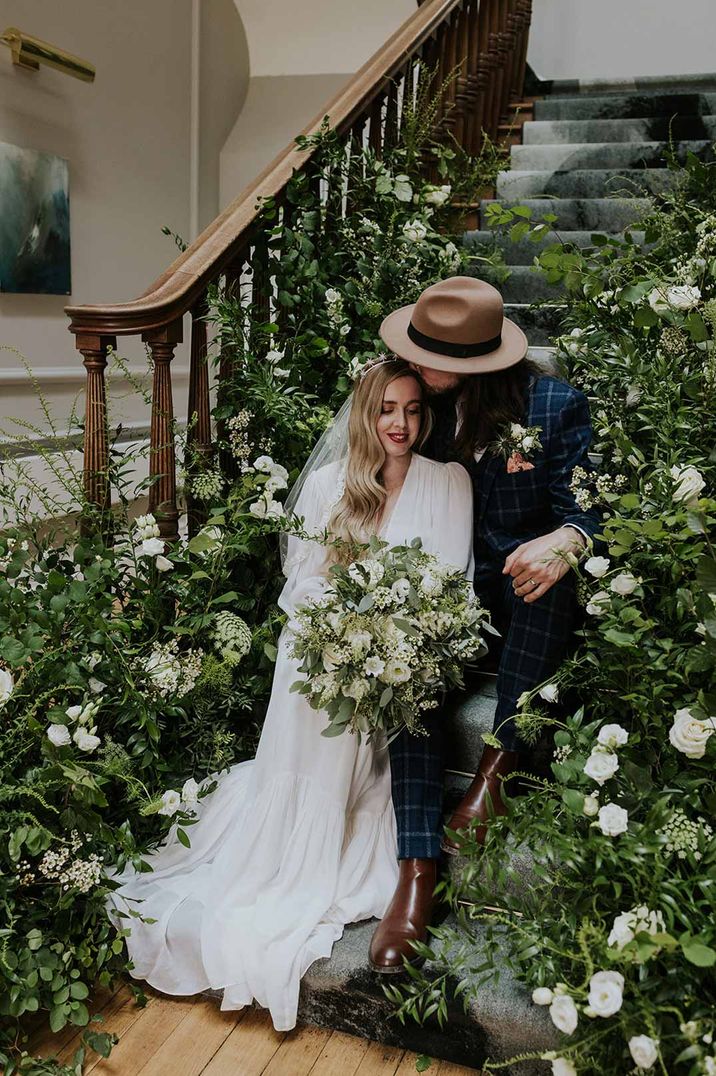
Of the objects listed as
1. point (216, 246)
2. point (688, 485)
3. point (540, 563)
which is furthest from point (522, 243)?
point (688, 485)

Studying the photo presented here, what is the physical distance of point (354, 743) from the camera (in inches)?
76.9

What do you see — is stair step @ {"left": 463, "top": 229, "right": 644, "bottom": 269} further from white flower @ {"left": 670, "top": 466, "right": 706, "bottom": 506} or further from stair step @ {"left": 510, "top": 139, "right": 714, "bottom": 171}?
white flower @ {"left": 670, "top": 466, "right": 706, "bottom": 506}

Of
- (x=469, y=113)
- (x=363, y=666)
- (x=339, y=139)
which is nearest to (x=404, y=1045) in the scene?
(x=363, y=666)

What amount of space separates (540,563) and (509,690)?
279mm

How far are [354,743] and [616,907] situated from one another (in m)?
0.67

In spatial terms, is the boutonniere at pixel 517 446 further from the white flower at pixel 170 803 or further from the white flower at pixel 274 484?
the white flower at pixel 170 803

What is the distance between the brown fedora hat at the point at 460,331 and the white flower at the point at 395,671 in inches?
27.3

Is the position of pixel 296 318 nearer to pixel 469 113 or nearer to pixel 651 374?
pixel 651 374

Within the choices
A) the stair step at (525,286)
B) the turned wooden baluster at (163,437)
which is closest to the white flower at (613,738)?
the turned wooden baluster at (163,437)

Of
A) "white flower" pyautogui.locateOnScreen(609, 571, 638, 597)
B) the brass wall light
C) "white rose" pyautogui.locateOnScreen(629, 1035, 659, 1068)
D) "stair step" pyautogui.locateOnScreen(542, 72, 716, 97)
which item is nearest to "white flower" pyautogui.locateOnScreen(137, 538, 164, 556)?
"white flower" pyautogui.locateOnScreen(609, 571, 638, 597)

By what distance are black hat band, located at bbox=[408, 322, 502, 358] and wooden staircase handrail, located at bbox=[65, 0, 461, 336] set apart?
22.1 inches

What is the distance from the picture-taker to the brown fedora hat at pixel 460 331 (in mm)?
2086

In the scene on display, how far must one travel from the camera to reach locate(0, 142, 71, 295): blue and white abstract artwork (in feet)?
13.6

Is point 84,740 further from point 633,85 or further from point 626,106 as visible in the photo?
point 633,85
